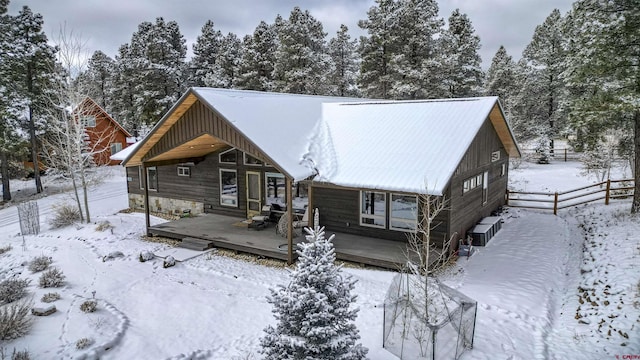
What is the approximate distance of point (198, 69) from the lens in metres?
38.4

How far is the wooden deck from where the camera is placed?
11398 millimetres

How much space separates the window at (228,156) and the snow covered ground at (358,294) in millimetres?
4629

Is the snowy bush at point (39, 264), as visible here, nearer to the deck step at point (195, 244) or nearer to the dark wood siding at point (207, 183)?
the deck step at point (195, 244)

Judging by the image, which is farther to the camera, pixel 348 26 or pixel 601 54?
pixel 348 26

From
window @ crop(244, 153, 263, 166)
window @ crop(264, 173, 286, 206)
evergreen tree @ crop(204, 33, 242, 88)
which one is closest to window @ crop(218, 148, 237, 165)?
window @ crop(244, 153, 263, 166)

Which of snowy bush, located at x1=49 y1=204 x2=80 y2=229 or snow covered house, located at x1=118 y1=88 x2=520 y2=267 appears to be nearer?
snow covered house, located at x1=118 y1=88 x2=520 y2=267

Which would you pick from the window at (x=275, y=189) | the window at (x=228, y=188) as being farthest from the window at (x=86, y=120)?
the window at (x=275, y=189)

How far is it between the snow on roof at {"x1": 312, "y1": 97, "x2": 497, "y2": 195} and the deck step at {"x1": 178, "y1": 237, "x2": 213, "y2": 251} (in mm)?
4775

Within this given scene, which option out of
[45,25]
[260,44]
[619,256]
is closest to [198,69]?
[260,44]

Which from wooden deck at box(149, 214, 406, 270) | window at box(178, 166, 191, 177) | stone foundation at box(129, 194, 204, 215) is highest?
window at box(178, 166, 191, 177)

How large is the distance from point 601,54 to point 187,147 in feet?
48.7

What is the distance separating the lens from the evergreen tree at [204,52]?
3797 cm

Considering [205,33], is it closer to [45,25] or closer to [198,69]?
[198,69]

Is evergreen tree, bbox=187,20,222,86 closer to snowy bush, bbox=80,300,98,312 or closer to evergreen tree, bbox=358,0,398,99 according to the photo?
evergreen tree, bbox=358,0,398,99
